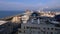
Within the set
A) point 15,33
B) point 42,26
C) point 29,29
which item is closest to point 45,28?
point 42,26

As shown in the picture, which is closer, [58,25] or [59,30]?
[59,30]

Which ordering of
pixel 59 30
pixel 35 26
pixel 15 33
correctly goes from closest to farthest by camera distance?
pixel 59 30, pixel 35 26, pixel 15 33

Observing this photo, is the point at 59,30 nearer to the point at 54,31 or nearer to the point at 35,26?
the point at 54,31

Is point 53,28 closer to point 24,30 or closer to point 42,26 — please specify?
point 42,26

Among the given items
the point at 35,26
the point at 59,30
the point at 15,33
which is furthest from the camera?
the point at 15,33

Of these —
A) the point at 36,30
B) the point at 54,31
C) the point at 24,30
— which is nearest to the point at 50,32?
the point at 54,31

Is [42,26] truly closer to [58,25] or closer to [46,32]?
[46,32]

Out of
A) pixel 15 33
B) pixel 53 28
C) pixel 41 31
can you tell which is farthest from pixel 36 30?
pixel 15 33

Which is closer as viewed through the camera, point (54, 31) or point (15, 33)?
point (54, 31)
